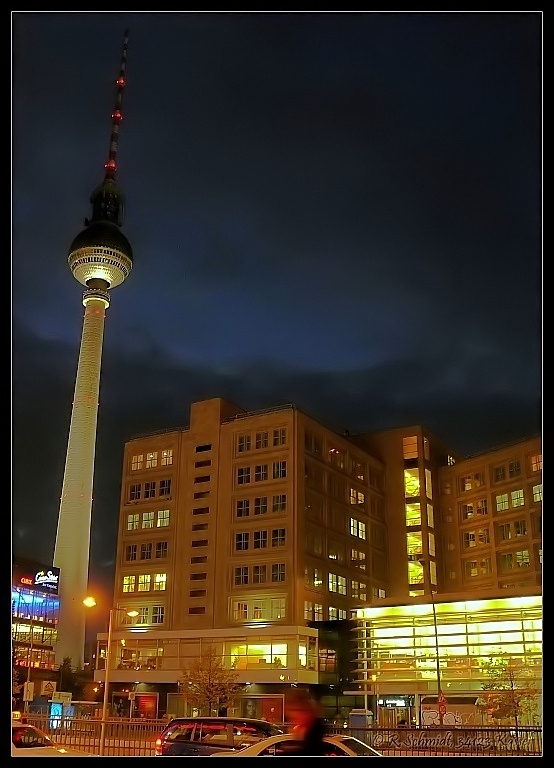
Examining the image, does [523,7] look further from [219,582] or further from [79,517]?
[79,517]

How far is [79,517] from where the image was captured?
5772 cm

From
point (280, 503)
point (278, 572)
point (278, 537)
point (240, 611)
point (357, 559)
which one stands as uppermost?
point (280, 503)

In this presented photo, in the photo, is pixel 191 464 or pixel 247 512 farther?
pixel 191 464

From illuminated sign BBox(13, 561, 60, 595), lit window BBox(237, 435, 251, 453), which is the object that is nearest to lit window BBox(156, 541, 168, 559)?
lit window BBox(237, 435, 251, 453)

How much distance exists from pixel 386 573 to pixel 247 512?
11.4 meters

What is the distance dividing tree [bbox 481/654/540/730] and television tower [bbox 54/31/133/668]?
1149 inches

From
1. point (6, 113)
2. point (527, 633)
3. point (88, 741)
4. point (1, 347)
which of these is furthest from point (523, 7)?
point (527, 633)

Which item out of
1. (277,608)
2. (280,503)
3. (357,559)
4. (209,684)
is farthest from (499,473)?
(209,684)

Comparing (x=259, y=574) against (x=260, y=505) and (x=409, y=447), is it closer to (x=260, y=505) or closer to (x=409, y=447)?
(x=260, y=505)

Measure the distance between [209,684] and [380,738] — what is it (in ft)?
67.3

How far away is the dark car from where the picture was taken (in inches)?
413

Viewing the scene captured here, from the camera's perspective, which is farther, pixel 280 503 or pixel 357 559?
pixel 357 559

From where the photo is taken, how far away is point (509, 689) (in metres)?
31.4

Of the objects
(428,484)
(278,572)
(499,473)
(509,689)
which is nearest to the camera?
(509,689)
